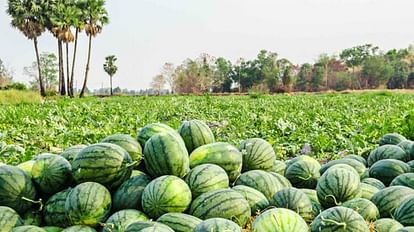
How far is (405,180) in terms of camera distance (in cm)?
309

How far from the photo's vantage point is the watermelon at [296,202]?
264 cm

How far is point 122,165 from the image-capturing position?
279 centimetres

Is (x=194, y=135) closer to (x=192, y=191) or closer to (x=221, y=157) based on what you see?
(x=221, y=157)

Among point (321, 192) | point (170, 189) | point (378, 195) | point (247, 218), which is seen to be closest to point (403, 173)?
point (378, 195)

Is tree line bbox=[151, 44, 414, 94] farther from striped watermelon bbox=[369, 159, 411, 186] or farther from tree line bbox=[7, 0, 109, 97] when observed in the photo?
striped watermelon bbox=[369, 159, 411, 186]

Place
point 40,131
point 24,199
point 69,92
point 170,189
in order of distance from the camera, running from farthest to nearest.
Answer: point 69,92 → point 40,131 → point 24,199 → point 170,189

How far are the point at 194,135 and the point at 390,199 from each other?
136 cm

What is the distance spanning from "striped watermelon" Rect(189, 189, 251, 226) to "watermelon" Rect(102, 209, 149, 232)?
0.30m

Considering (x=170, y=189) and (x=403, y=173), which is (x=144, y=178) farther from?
(x=403, y=173)

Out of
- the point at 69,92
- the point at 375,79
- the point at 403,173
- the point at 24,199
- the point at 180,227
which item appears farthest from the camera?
the point at 375,79

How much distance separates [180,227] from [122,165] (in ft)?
2.10

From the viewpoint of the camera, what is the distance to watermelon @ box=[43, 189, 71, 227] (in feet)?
8.73

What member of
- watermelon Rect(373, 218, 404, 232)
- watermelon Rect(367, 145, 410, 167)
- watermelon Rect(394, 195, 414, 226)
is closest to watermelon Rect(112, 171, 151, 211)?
watermelon Rect(373, 218, 404, 232)

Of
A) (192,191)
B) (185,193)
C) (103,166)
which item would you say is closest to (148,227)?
(185,193)
